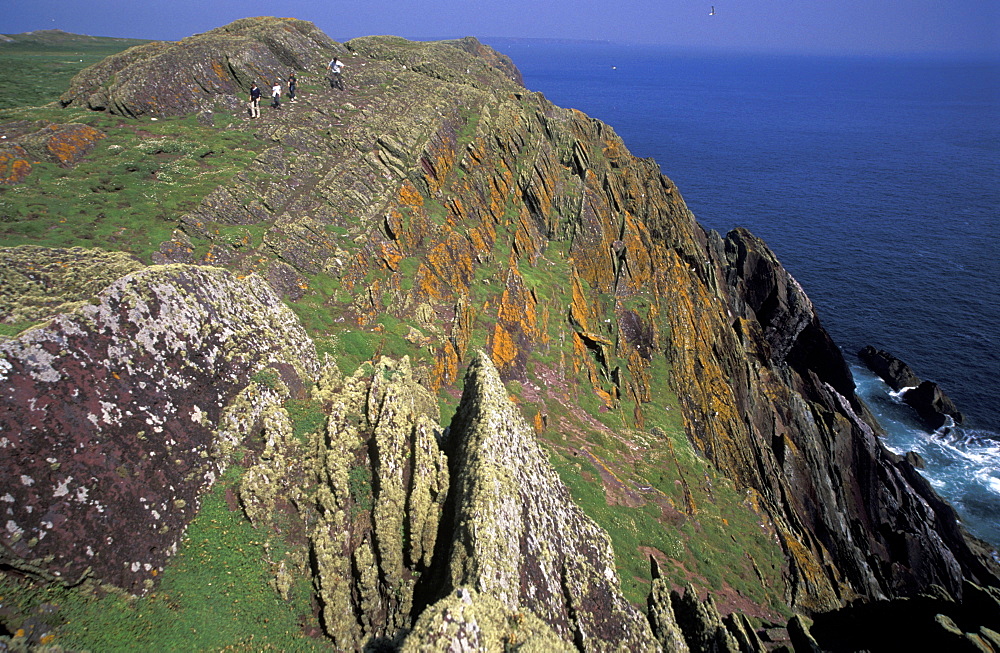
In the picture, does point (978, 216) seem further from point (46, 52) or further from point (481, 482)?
point (46, 52)

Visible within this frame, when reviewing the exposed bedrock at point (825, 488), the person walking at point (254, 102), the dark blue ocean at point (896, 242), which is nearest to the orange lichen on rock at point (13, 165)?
the person walking at point (254, 102)

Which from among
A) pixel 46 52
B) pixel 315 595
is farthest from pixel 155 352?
pixel 46 52

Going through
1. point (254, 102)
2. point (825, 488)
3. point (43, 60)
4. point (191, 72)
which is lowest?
point (825, 488)

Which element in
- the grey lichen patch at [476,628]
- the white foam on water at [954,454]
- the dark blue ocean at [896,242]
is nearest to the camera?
the grey lichen patch at [476,628]

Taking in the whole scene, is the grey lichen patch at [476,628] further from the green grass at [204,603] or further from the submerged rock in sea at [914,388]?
the submerged rock in sea at [914,388]

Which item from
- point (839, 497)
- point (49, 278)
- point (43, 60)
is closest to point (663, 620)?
point (49, 278)

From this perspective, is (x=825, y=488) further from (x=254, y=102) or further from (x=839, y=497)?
(x=254, y=102)
